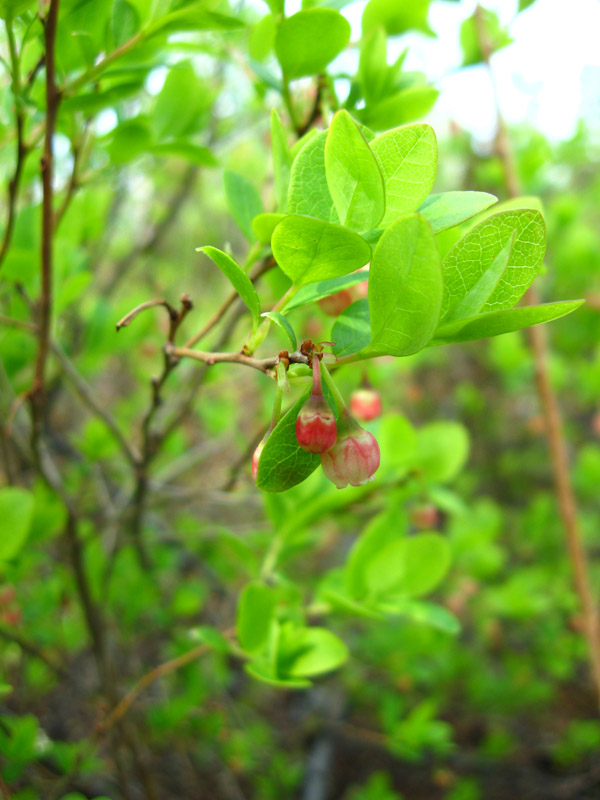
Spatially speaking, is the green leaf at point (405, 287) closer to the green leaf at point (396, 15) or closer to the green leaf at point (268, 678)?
the green leaf at point (268, 678)

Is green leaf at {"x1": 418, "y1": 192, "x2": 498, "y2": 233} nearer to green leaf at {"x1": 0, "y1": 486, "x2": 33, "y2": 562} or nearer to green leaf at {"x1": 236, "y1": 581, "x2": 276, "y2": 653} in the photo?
green leaf at {"x1": 236, "y1": 581, "x2": 276, "y2": 653}

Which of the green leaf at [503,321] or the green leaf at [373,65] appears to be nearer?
the green leaf at [503,321]

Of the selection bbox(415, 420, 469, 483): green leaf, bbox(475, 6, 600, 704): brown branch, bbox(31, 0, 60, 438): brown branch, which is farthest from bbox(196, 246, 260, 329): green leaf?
bbox(475, 6, 600, 704): brown branch

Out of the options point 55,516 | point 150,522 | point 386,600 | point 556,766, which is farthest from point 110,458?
point 556,766

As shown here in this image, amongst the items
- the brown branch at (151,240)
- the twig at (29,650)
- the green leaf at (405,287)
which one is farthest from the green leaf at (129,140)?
the brown branch at (151,240)

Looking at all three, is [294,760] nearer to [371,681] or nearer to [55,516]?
[371,681]
